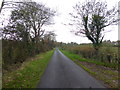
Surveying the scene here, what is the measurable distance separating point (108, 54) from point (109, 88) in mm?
7303

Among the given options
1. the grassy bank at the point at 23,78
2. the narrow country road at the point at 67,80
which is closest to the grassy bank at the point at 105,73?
the narrow country road at the point at 67,80

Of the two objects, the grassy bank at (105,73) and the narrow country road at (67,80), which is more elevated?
the narrow country road at (67,80)

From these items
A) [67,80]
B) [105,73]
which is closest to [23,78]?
[67,80]

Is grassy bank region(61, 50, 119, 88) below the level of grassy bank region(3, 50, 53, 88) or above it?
below

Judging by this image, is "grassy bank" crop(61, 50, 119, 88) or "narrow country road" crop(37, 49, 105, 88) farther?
"grassy bank" crop(61, 50, 119, 88)

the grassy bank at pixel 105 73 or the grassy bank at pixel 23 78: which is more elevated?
the grassy bank at pixel 23 78

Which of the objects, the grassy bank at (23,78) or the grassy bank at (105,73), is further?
the grassy bank at (105,73)

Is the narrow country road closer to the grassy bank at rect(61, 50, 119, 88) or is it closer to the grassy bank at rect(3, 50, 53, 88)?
the grassy bank at rect(3, 50, 53, 88)

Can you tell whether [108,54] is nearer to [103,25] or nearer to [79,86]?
[103,25]

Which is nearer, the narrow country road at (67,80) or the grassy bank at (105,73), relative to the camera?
the narrow country road at (67,80)

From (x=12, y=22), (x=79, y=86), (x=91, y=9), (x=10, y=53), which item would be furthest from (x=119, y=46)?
(x=12, y=22)

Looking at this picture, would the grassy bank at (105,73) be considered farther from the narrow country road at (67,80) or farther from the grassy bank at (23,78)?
the grassy bank at (23,78)

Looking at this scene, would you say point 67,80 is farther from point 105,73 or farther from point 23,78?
point 105,73

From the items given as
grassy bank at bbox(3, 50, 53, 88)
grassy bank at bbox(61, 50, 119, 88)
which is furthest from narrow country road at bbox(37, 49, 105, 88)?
grassy bank at bbox(61, 50, 119, 88)
